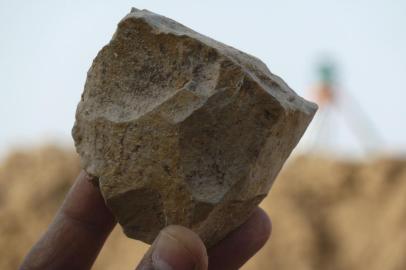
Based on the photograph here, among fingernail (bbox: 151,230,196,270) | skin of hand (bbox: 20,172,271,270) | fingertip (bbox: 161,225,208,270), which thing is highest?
fingertip (bbox: 161,225,208,270)

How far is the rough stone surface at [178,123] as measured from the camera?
237cm

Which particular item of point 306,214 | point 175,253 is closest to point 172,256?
point 175,253

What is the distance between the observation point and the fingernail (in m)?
2.26

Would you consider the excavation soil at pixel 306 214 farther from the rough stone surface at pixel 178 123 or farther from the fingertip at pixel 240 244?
the rough stone surface at pixel 178 123

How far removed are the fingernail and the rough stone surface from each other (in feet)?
0.61

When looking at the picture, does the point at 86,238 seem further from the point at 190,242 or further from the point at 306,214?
the point at 306,214

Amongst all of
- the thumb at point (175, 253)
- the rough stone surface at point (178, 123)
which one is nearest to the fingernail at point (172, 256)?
the thumb at point (175, 253)

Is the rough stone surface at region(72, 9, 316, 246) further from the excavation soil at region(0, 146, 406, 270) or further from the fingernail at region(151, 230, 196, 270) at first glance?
the excavation soil at region(0, 146, 406, 270)

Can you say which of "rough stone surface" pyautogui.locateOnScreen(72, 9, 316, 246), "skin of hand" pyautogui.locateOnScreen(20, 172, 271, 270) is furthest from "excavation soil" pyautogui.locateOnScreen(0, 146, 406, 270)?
Result: "rough stone surface" pyautogui.locateOnScreen(72, 9, 316, 246)

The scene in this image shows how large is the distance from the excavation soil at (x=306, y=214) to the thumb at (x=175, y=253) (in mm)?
4327

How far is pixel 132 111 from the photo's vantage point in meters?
2.46

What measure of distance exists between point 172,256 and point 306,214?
197 inches

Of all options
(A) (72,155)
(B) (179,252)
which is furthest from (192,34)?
(A) (72,155)

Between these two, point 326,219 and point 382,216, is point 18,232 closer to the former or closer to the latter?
point 326,219
